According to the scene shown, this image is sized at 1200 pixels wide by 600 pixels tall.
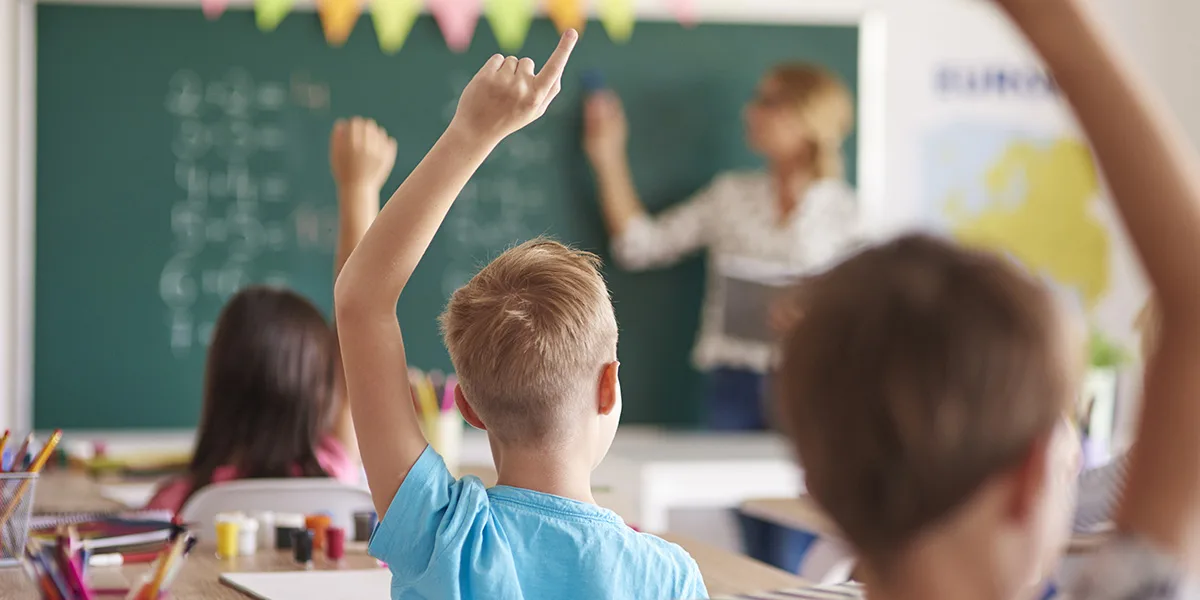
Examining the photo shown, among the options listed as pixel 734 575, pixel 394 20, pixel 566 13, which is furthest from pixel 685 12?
pixel 734 575

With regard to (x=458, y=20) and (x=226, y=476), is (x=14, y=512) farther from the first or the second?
(x=458, y=20)

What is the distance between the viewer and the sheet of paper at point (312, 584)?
1528mm

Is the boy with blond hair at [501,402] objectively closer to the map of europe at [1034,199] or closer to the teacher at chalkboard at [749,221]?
the teacher at chalkboard at [749,221]

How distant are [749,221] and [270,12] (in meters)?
1.68

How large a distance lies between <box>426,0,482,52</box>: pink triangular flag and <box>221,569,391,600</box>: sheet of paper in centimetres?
301

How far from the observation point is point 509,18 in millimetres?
4531

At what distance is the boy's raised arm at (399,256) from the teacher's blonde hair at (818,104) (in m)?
3.56

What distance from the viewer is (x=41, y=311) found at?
4.18m

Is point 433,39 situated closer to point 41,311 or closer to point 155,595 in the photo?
point 41,311

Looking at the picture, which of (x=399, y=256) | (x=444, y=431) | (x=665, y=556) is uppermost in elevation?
(x=399, y=256)

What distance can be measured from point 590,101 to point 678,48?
14.6 inches

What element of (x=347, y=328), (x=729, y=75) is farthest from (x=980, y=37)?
(x=347, y=328)

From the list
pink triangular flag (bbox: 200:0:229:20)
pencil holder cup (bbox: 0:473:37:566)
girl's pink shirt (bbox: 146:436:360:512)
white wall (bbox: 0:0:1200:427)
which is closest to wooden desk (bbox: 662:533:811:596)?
girl's pink shirt (bbox: 146:436:360:512)

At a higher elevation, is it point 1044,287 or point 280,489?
point 1044,287
